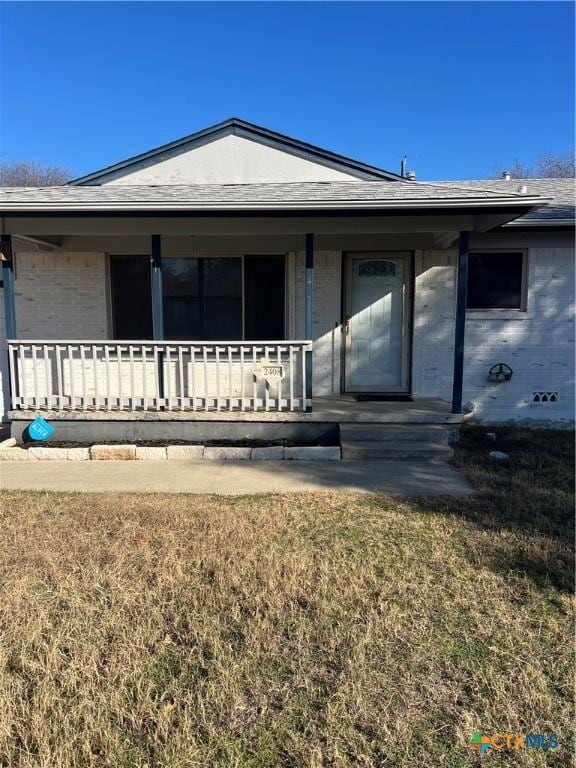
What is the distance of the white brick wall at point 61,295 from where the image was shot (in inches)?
364

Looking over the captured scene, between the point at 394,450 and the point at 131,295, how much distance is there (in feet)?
17.4

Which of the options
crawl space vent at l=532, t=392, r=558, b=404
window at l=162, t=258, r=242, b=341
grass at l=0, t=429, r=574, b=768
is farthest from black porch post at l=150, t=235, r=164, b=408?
crawl space vent at l=532, t=392, r=558, b=404

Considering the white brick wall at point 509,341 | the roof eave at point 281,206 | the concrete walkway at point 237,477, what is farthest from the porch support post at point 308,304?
the white brick wall at point 509,341

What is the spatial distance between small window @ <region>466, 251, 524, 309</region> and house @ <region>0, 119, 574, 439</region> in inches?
0.9

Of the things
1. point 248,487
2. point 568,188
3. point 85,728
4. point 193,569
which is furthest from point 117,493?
point 568,188

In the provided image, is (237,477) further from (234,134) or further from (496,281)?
(234,134)

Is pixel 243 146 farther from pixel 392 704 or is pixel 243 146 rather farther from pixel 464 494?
pixel 392 704

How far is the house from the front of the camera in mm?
7461

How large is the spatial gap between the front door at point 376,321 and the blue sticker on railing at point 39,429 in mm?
4671

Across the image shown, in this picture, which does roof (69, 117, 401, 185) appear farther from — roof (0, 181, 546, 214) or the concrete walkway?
the concrete walkway

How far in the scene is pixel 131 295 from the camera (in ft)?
31.0

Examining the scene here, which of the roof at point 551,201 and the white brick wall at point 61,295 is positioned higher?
the roof at point 551,201

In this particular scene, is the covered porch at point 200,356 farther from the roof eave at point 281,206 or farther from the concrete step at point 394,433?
the concrete step at point 394,433

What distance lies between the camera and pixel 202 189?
812cm
